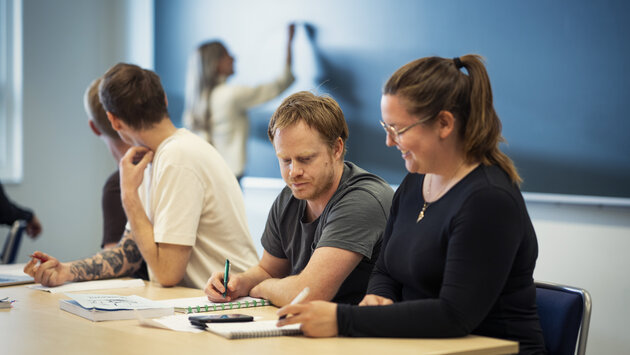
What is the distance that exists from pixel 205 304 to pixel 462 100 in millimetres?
890

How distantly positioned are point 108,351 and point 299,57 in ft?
9.81

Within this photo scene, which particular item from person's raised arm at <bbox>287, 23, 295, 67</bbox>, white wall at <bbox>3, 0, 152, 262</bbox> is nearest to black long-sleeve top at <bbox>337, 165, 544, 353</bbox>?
person's raised arm at <bbox>287, 23, 295, 67</bbox>

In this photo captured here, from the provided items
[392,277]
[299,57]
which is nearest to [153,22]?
[299,57]

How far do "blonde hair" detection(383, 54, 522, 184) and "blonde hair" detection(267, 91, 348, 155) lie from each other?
16.3 inches

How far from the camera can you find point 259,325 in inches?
61.3

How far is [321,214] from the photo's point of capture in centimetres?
204

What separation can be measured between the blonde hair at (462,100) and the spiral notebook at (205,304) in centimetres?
71

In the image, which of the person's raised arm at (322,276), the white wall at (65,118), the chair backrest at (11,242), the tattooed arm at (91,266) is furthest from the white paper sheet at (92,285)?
the white wall at (65,118)

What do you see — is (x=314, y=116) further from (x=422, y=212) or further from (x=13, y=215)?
(x=13, y=215)

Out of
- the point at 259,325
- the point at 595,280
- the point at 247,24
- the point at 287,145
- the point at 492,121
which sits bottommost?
the point at 595,280

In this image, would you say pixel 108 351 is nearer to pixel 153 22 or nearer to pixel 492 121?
pixel 492 121

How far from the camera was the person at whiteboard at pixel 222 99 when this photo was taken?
4354 millimetres

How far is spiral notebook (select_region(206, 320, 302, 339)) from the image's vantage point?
1.47 meters

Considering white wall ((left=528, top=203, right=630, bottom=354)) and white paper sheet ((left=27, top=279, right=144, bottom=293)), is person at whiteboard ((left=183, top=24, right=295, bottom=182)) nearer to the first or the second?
white wall ((left=528, top=203, right=630, bottom=354))
